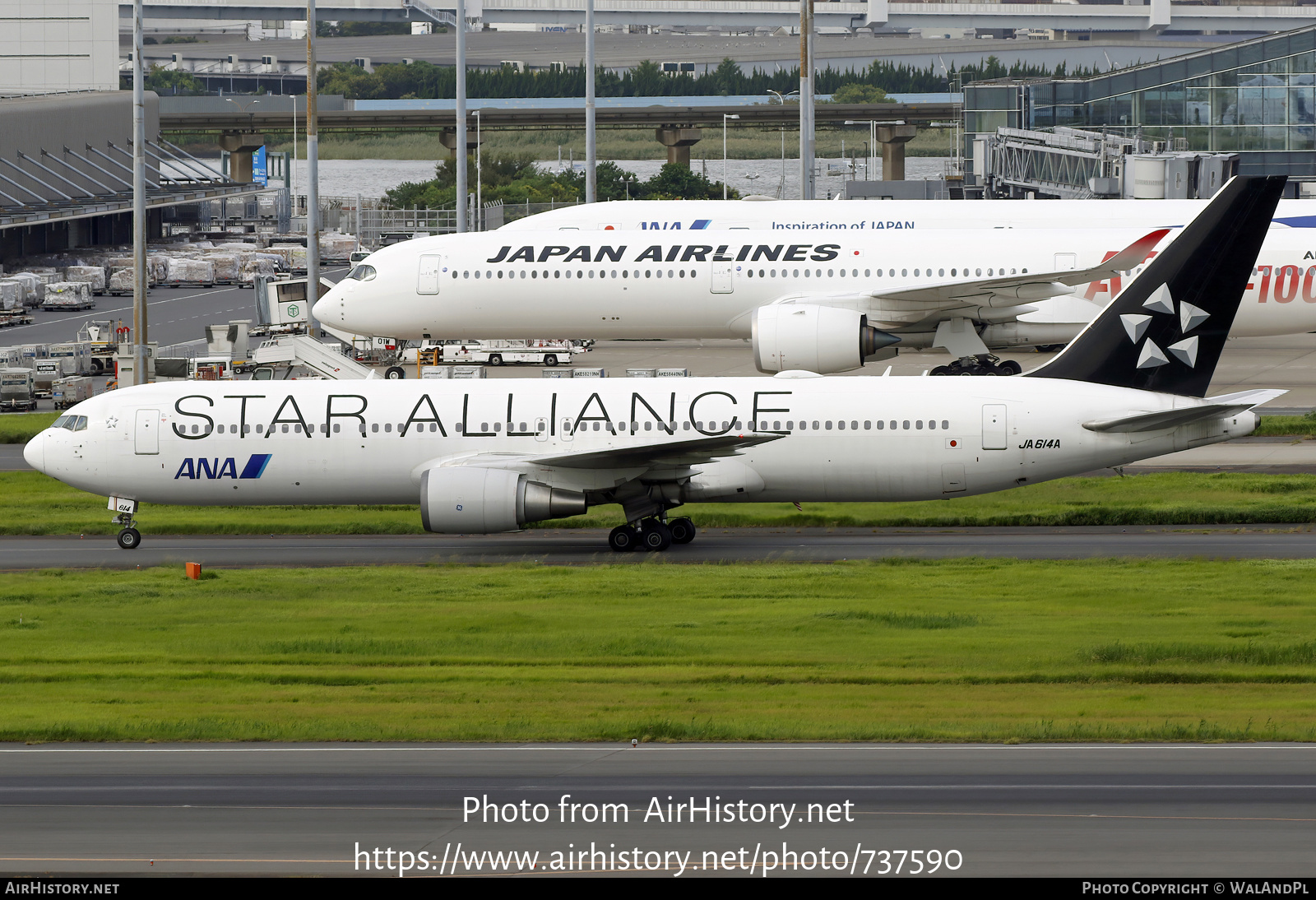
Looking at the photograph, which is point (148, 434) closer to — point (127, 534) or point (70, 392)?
point (127, 534)

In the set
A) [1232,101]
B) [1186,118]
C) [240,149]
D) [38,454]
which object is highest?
Answer: [240,149]

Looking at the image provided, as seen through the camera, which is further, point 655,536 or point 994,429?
point 655,536

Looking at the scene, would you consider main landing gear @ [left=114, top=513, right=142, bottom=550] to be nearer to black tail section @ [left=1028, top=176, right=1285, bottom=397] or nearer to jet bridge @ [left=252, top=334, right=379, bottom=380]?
jet bridge @ [left=252, top=334, right=379, bottom=380]

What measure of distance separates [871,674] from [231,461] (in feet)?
59.7

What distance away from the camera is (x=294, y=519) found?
42.8 meters

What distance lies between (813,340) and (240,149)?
13618cm

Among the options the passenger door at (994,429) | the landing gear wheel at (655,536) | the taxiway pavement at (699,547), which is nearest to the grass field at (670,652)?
the taxiway pavement at (699,547)

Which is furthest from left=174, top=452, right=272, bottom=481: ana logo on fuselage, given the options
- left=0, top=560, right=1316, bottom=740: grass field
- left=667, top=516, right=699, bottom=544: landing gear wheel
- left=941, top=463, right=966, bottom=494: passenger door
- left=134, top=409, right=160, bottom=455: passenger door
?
left=941, top=463, right=966, bottom=494: passenger door

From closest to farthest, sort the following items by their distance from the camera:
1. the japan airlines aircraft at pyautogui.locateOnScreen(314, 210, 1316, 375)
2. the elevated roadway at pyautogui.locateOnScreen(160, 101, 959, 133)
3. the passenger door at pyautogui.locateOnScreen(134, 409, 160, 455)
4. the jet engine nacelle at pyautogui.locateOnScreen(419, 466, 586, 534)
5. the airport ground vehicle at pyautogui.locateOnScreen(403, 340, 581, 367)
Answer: the jet engine nacelle at pyautogui.locateOnScreen(419, 466, 586, 534) < the passenger door at pyautogui.locateOnScreen(134, 409, 160, 455) < the japan airlines aircraft at pyautogui.locateOnScreen(314, 210, 1316, 375) < the airport ground vehicle at pyautogui.locateOnScreen(403, 340, 581, 367) < the elevated roadway at pyautogui.locateOnScreen(160, 101, 959, 133)

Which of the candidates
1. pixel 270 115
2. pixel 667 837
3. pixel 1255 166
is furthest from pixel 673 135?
pixel 667 837

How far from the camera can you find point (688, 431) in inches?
1468

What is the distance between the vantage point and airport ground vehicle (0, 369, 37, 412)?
6303 centimetres

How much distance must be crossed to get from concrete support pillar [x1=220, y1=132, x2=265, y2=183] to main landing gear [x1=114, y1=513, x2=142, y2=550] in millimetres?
139181

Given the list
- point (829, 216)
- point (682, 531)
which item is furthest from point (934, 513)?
point (829, 216)
